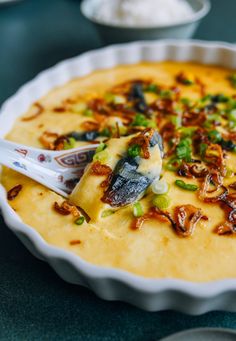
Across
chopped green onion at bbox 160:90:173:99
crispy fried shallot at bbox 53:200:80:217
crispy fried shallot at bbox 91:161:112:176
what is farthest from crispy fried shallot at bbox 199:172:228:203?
chopped green onion at bbox 160:90:173:99

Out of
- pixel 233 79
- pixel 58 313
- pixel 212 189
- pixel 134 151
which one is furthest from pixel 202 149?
pixel 58 313

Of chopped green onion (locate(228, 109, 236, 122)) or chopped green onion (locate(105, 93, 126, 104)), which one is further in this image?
chopped green onion (locate(105, 93, 126, 104))

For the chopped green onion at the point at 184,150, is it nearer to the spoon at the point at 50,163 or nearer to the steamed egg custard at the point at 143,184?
the steamed egg custard at the point at 143,184

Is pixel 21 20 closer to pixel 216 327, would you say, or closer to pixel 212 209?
Result: pixel 212 209

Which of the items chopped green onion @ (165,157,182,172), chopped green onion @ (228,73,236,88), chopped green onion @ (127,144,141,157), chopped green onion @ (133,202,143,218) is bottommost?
chopped green onion @ (228,73,236,88)

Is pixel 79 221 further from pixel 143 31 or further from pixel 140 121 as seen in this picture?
pixel 143 31

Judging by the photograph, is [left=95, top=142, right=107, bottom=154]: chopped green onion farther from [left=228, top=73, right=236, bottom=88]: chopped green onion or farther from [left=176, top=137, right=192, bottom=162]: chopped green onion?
[left=228, top=73, right=236, bottom=88]: chopped green onion

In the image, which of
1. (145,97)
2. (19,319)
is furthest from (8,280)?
(145,97)
